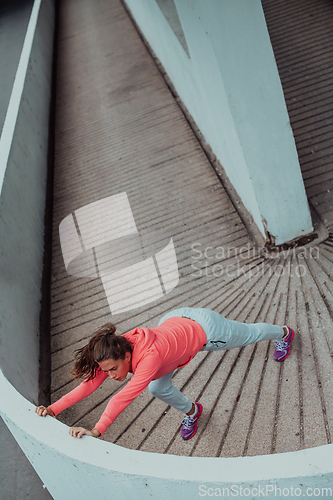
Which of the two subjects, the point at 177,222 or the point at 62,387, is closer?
the point at 62,387

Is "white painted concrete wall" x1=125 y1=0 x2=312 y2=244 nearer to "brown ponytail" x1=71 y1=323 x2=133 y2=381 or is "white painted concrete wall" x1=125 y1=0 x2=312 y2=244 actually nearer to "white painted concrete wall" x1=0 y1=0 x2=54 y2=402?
"brown ponytail" x1=71 y1=323 x2=133 y2=381

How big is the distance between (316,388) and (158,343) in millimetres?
1057

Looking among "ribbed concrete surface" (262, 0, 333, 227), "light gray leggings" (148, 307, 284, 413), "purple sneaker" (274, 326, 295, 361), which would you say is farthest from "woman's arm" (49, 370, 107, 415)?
"ribbed concrete surface" (262, 0, 333, 227)

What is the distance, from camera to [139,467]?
167 cm

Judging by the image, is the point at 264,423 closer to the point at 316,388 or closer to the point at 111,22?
the point at 316,388

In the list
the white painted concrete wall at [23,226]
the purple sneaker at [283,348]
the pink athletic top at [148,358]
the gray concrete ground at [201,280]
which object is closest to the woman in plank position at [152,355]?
the pink athletic top at [148,358]

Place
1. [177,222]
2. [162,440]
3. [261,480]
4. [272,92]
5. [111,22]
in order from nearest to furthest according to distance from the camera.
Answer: [261,480] < [162,440] < [272,92] < [177,222] < [111,22]

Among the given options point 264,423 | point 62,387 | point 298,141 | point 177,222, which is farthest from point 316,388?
point 298,141

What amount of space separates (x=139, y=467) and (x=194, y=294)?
1678mm

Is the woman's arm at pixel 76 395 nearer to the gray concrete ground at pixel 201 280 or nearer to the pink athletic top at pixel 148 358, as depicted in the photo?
the pink athletic top at pixel 148 358

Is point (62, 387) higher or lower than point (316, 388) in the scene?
higher

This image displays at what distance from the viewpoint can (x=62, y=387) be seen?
2951 mm

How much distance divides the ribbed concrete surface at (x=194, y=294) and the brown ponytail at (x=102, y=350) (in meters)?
0.85

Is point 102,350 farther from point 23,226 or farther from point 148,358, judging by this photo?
point 23,226
